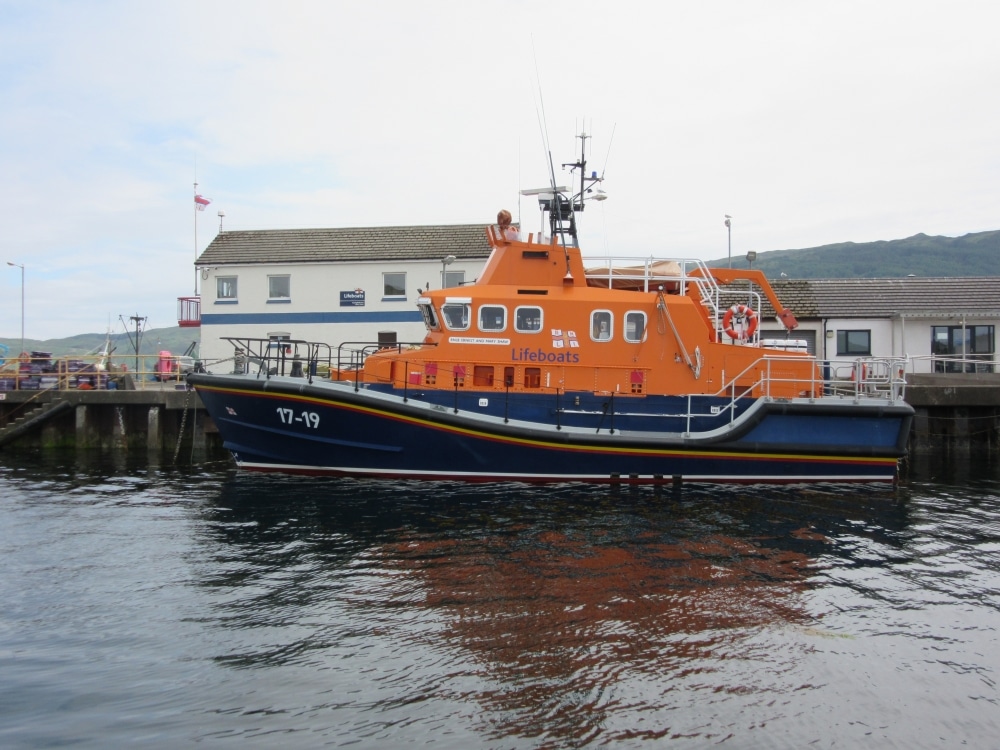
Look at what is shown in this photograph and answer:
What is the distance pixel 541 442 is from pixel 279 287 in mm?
13307

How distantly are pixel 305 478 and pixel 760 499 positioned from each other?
6.21 meters

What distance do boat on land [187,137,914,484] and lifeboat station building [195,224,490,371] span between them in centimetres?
973

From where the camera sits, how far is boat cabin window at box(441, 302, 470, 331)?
10.8 metres

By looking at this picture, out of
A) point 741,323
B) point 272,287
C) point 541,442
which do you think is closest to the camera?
point 541,442

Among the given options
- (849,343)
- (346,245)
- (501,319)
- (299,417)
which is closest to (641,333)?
(501,319)

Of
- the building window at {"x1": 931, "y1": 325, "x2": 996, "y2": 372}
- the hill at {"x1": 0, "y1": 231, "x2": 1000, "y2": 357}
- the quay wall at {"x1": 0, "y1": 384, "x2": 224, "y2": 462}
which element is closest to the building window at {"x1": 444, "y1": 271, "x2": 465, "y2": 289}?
the quay wall at {"x1": 0, "y1": 384, "x2": 224, "y2": 462}

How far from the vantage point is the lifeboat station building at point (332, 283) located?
2084 centimetres

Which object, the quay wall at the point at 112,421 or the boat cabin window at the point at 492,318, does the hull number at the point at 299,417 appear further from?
the quay wall at the point at 112,421

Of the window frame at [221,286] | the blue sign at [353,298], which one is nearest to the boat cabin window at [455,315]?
the blue sign at [353,298]

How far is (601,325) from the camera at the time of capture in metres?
10.9

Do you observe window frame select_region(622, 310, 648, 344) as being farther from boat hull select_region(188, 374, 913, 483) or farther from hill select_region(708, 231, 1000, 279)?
hill select_region(708, 231, 1000, 279)

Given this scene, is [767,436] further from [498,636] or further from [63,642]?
[63,642]

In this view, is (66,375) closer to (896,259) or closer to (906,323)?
(906,323)

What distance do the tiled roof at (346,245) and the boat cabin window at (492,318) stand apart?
9690 mm
